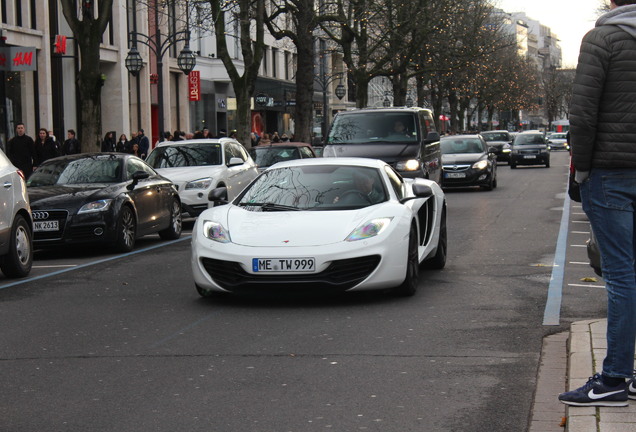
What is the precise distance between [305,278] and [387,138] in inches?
523

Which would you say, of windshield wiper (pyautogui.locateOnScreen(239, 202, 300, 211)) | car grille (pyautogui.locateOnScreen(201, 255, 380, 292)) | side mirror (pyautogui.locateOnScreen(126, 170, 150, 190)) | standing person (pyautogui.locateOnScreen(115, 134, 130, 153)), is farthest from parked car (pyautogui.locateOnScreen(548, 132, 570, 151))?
car grille (pyautogui.locateOnScreen(201, 255, 380, 292))

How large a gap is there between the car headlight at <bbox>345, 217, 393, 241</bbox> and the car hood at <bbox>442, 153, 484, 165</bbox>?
22517mm

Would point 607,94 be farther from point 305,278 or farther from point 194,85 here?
point 194,85

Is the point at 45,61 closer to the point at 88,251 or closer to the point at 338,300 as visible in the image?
the point at 88,251

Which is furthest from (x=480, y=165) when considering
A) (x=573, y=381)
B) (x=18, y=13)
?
(x=573, y=381)

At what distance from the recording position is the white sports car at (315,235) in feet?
31.7

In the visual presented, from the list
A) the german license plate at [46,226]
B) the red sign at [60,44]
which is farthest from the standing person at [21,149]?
the red sign at [60,44]

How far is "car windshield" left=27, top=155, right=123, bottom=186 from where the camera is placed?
1652cm

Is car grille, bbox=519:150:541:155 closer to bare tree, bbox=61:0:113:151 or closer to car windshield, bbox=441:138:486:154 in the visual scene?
car windshield, bbox=441:138:486:154

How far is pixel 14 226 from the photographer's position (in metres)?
12.5

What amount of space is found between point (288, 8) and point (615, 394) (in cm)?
3261

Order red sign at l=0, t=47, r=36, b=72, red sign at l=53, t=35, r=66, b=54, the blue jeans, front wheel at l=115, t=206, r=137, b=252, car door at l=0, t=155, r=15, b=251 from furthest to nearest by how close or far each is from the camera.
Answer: red sign at l=53, t=35, r=66, b=54, red sign at l=0, t=47, r=36, b=72, front wheel at l=115, t=206, r=137, b=252, car door at l=0, t=155, r=15, b=251, the blue jeans

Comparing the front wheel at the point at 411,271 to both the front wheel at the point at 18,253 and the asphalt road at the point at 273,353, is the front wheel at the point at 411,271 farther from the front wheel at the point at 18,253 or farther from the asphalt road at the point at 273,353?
the front wheel at the point at 18,253

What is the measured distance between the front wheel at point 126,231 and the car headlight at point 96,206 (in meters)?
0.26
